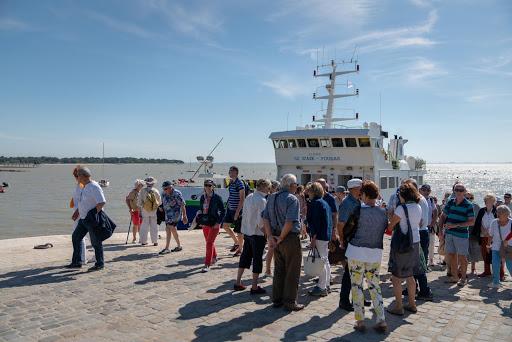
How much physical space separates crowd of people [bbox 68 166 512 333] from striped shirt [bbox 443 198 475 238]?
0.05ft

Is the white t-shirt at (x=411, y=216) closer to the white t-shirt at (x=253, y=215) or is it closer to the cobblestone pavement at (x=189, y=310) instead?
the cobblestone pavement at (x=189, y=310)

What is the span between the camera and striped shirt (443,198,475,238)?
21.3ft

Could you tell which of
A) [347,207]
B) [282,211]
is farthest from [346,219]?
[282,211]

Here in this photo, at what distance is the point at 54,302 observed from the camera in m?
5.43

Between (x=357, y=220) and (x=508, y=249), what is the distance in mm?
3334

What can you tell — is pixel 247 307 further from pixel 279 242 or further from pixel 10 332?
pixel 10 332

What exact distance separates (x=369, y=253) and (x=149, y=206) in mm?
6261

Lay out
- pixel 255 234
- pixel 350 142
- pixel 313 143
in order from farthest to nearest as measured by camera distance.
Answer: pixel 313 143
pixel 350 142
pixel 255 234

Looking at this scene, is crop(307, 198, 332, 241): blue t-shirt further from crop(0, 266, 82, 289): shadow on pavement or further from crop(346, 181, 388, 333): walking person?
crop(0, 266, 82, 289): shadow on pavement

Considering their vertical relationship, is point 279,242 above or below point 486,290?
above

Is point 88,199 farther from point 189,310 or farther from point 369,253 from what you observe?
point 369,253

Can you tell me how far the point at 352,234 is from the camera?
4.51m

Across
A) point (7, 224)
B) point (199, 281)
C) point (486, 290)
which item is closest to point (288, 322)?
point (199, 281)

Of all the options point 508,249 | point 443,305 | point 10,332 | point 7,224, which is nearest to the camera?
point 10,332
